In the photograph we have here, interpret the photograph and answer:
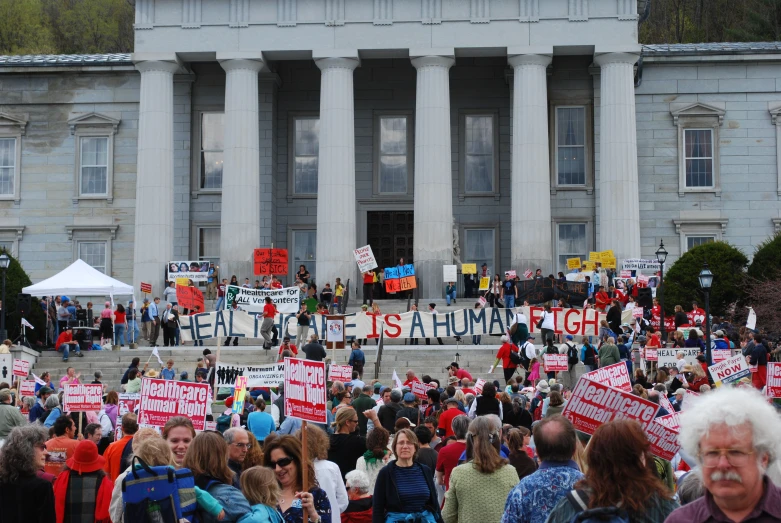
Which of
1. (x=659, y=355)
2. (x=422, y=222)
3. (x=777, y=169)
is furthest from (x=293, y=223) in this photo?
(x=659, y=355)

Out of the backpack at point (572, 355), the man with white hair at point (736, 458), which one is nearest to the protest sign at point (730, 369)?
the backpack at point (572, 355)

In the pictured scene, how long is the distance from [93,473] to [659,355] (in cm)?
1906

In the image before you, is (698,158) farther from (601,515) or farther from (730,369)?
(601,515)

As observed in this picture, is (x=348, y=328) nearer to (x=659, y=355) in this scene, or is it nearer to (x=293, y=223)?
(x=659, y=355)

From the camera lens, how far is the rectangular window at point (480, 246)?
5172 cm

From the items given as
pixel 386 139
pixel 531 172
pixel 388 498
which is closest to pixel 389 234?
pixel 386 139

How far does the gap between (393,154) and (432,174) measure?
6.11 metres

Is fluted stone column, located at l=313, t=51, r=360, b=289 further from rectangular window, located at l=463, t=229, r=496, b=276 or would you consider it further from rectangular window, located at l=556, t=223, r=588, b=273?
rectangular window, located at l=556, t=223, r=588, b=273

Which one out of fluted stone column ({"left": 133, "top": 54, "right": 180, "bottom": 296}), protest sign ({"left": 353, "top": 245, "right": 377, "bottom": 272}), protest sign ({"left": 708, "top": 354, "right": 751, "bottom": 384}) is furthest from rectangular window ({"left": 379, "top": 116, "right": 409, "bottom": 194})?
protest sign ({"left": 708, "top": 354, "right": 751, "bottom": 384})

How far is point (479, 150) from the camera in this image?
171ft

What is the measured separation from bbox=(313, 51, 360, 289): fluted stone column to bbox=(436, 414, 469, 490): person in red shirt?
109ft

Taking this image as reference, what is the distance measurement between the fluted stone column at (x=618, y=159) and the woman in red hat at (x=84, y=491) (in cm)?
3716

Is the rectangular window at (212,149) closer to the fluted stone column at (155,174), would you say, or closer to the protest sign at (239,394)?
the fluted stone column at (155,174)

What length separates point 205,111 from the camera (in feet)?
171
